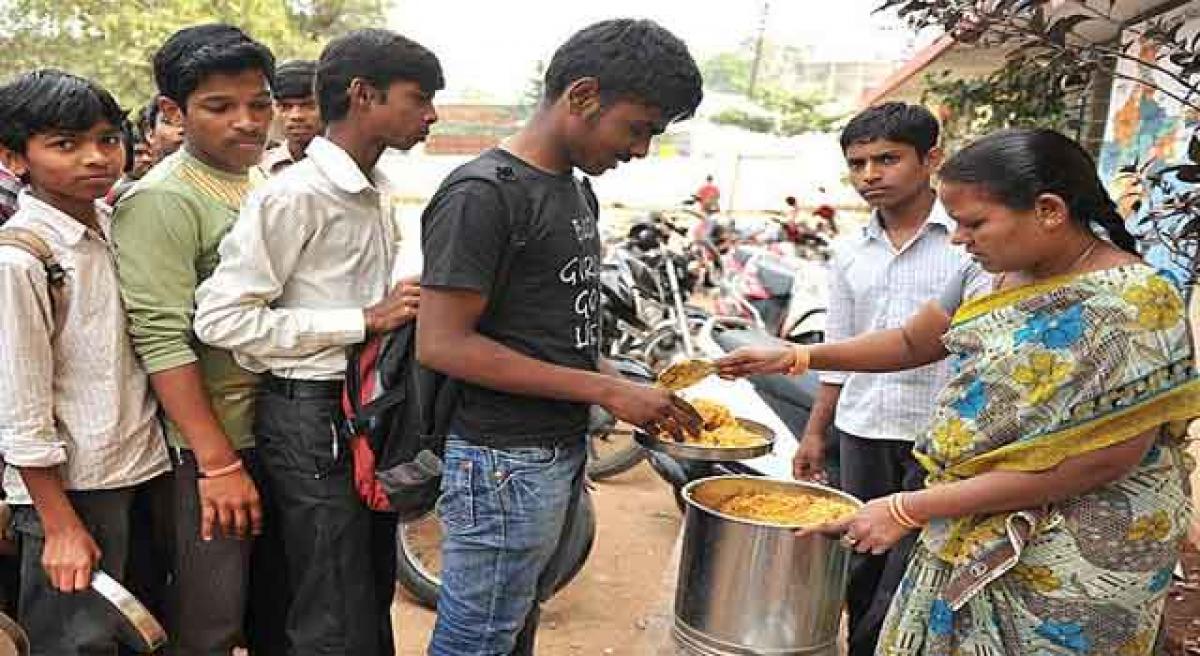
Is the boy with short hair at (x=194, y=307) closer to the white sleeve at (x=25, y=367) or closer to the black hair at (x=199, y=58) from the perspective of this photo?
the black hair at (x=199, y=58)

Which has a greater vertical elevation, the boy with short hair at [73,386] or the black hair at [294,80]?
the black hair at [294,80]

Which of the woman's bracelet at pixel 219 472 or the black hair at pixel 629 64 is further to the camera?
the woman's bracelet at pixel 219 472

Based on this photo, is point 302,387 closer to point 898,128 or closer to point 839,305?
point 839,305

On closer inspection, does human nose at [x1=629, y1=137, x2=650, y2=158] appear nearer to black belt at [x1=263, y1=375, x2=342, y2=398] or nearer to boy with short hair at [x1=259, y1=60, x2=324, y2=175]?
black belt at [x1=263, y1=375, x2=342, y2=398]

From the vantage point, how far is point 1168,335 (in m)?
1.66

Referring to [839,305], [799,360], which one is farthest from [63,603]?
[839,305]

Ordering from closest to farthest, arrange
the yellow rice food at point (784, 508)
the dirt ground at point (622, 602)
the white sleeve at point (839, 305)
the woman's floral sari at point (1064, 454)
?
the woman's floral sari at point (1064, 454), the yellow rice food at point (784, 508), the white sleeve at point (839, 305), the dirt ground at point (622, 602)

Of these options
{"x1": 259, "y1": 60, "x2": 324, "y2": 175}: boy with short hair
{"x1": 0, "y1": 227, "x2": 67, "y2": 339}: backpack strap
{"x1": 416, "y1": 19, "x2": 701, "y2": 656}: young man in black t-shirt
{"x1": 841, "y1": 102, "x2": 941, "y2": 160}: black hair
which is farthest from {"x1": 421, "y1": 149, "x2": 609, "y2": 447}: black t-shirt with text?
{"x1": 259, "y1": 60, "x2": 324, "y2": 175}: boy with short hair

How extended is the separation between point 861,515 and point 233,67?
161 centimetres

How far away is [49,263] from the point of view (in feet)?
5.78

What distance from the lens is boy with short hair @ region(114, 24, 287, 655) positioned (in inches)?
74.1

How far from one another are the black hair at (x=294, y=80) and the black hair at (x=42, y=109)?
1328 millimetres

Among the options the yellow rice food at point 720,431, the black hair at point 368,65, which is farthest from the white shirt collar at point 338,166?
the yellow rice food at point 720,431

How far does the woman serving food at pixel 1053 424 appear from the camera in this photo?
167 centimetres
